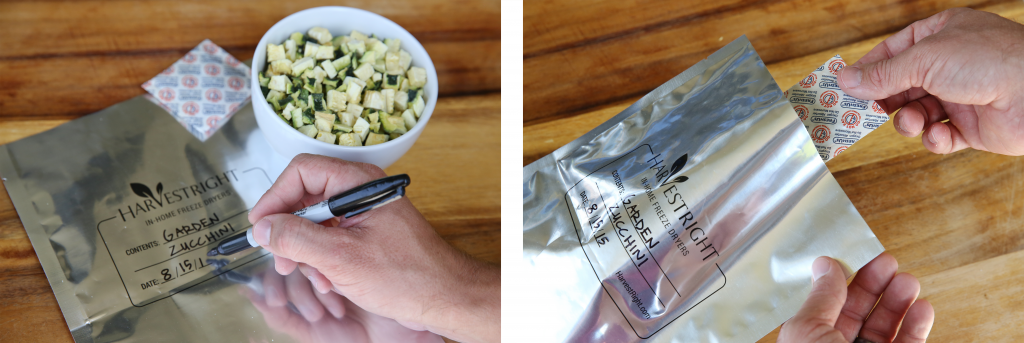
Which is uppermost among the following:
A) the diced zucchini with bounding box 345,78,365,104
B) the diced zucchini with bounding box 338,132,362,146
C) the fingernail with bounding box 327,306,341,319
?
Answer: the diced zucchini with bounding box 345,78,365,104

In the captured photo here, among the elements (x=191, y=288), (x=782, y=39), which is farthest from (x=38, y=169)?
(x=782, y=39)

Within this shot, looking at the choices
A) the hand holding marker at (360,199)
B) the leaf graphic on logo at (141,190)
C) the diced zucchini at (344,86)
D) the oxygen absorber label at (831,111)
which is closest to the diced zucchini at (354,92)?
the diced zucchini at (344,86)

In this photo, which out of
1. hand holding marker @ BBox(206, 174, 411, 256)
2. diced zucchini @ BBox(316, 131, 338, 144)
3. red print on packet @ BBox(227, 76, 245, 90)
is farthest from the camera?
red print on packet @ BBox(227, 76, 245, 90)

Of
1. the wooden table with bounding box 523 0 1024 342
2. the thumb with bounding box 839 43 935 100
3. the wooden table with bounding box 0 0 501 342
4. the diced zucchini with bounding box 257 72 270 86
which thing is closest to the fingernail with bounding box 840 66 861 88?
the thumb with bounding box 839 43 935 100

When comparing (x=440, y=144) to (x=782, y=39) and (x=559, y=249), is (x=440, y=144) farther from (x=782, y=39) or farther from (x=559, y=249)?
(x=782, y=39)

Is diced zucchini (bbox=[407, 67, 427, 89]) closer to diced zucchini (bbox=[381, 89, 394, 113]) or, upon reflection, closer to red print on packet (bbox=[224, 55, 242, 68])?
diced zucchini (bbox=[381, 89, 394, 113])

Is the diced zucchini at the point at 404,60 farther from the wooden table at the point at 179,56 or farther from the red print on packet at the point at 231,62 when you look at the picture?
the red print on packet at the point at 231,62
